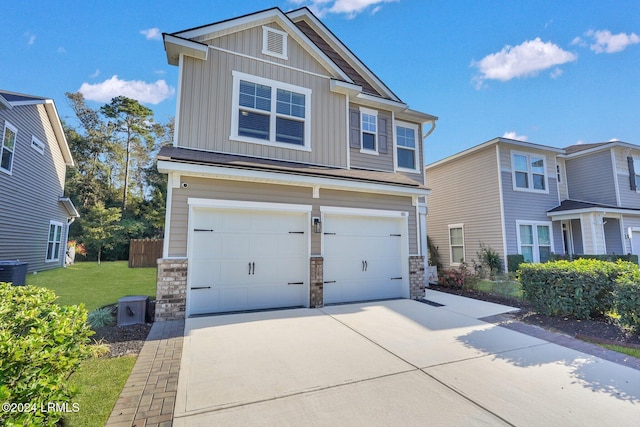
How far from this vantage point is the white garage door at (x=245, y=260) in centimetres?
650

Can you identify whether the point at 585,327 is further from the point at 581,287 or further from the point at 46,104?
the point at 46,104

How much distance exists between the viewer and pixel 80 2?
904cm

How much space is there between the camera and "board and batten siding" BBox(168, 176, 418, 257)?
20.6 ft

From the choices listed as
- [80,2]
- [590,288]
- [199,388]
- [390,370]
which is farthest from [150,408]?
[80,2]

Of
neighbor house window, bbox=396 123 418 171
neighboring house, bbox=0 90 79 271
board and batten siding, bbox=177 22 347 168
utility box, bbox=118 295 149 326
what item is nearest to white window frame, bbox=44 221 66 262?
neighboring house, bbox=0 90 79 271

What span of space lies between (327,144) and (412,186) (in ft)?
9.30

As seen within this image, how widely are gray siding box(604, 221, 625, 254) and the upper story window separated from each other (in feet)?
85.4

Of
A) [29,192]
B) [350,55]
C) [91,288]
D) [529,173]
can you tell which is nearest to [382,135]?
[350,55]

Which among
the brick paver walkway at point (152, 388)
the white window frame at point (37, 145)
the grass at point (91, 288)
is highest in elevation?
the white window frame at point (37, 145)

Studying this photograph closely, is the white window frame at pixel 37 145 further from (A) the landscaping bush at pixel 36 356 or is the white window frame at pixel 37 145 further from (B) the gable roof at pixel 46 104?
(A) the landscaping bush at pixel 36 356

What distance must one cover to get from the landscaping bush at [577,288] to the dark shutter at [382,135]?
5.64m

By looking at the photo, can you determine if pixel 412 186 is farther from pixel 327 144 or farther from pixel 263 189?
pixel 263 189

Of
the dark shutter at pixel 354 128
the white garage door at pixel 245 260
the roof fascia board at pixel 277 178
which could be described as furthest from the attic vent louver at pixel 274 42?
the white garage door at pixel 245 260

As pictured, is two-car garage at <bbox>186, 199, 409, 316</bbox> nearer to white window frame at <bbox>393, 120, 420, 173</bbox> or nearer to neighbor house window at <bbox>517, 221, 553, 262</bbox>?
white window frame at <bbox>393, 120, 420, 173</bbox>
